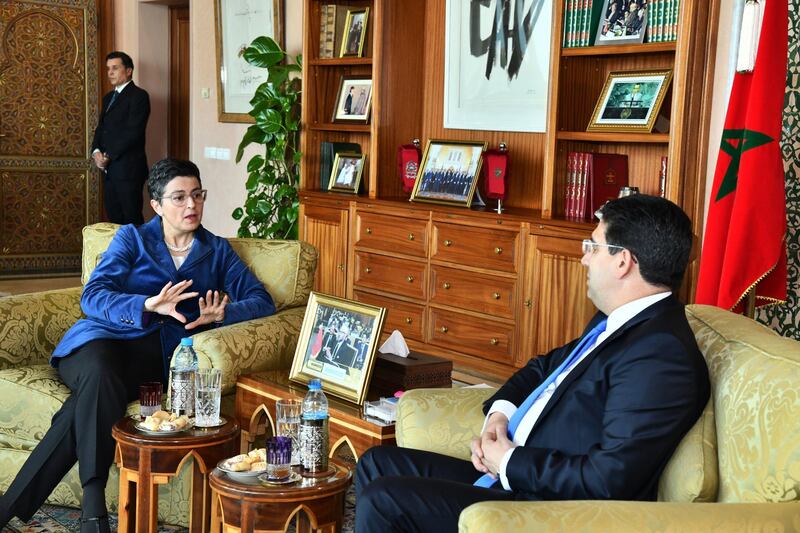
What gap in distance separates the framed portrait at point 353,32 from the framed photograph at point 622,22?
1.70 meters

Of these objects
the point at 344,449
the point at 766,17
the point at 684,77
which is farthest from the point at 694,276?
the point at 344,449

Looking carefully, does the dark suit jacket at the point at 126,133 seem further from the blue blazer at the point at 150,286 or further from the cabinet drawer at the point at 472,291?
the blue blazer at the point at 150,286

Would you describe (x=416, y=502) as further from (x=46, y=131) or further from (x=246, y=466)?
(x=46, y=131)

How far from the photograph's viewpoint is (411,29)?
576 cm

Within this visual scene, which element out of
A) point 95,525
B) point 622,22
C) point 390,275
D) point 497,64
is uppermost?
point 622,22

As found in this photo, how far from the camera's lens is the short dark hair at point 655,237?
6.81 feet

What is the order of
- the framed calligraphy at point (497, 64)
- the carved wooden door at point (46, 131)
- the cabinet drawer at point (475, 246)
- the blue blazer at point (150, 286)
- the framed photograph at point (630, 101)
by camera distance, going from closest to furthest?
the blue blazer at point (150, 286), the framed photograph at point (630, 101), the cabinet drawer at point (475, 246), the framed calligraphy at point (497, 64), the carved wooden door at point (46, 131)

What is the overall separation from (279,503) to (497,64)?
368cm

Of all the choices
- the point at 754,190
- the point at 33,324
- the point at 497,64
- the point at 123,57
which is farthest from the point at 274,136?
the point at 754,190

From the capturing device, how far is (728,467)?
193cm

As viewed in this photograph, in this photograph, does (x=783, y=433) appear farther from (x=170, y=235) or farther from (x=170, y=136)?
(x=170, y=136)

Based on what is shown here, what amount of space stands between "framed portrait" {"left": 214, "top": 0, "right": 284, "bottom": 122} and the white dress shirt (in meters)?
4.97

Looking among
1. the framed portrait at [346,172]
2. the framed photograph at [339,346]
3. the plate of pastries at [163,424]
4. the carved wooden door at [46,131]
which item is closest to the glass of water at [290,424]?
the plate of pastries at [163,424]

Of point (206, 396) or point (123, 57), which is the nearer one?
point (206, 396)
